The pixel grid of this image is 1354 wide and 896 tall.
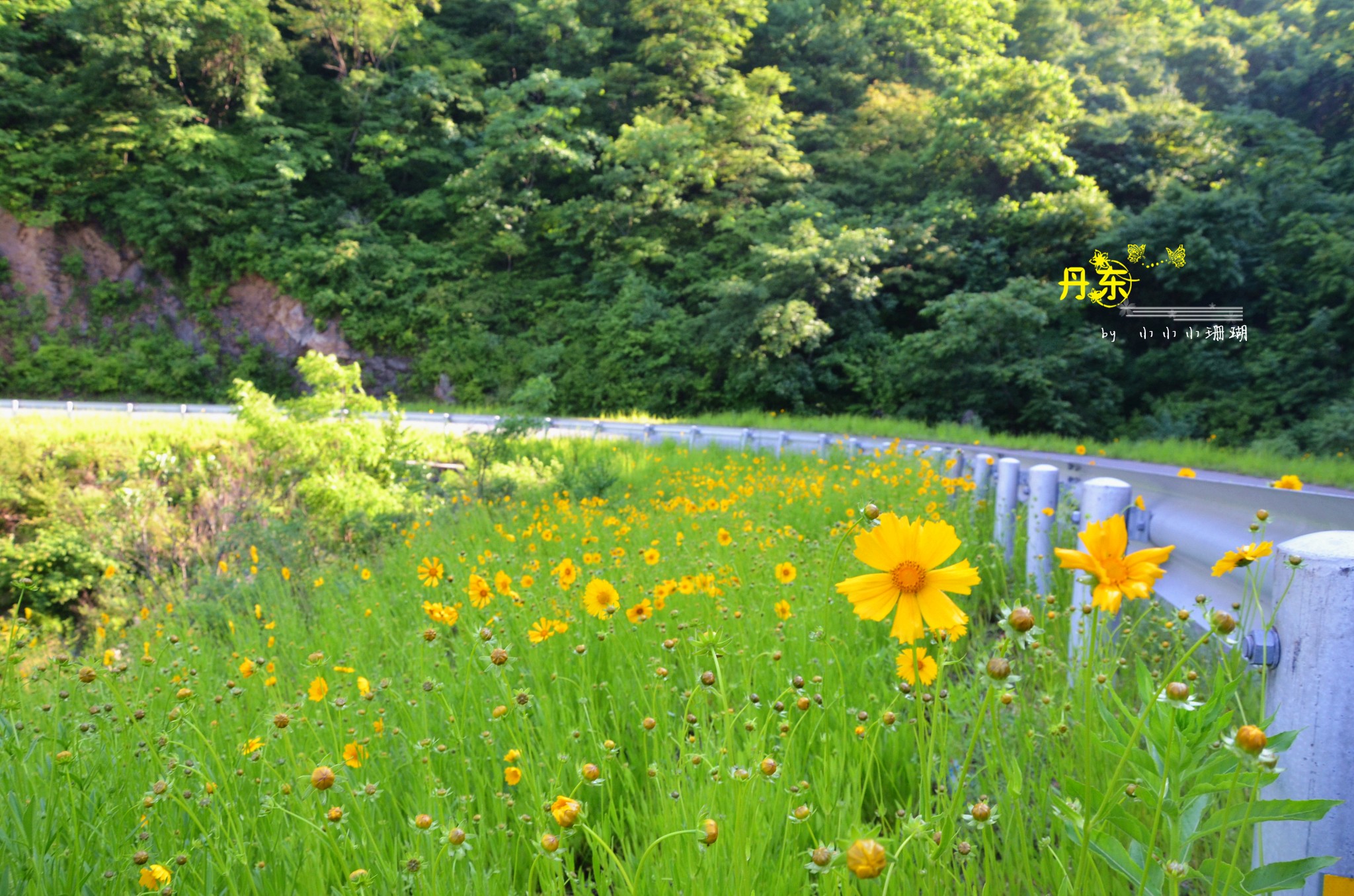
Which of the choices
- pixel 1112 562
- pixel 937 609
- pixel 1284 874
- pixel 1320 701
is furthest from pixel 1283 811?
pixel 937 609

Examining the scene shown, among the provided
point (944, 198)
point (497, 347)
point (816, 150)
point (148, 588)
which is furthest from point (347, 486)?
point (816, 150)

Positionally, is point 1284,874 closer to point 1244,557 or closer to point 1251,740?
point 1251,740

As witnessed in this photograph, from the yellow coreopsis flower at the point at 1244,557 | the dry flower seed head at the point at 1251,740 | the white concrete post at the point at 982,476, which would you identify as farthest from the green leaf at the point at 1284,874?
Answer: the white concrete post at the point at 982,476

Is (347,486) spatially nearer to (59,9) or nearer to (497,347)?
(497,347)

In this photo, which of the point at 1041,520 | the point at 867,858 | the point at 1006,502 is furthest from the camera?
the point at 1006,502

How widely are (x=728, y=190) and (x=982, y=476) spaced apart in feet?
48.1

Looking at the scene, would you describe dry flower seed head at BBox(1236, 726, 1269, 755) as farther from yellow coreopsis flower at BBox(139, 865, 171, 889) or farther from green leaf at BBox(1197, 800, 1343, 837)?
yellow coreopsis flower at BBox(139, 865, 171, 889)

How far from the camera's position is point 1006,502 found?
3.24 metres

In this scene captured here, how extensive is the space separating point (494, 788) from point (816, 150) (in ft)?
61.9

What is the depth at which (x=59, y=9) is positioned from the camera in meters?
16.4

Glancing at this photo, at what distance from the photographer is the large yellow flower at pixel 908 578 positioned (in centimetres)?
89

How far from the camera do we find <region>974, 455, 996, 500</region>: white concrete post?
4137 millimetres

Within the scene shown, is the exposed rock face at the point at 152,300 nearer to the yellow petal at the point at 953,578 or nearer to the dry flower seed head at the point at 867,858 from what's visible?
the yellow petal at the point at 953,578

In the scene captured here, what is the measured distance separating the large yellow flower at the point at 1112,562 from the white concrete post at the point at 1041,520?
5.60 feet
